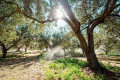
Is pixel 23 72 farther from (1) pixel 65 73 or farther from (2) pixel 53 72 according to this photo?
(1) pixel 65 73

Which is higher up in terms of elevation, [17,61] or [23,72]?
[23,72]

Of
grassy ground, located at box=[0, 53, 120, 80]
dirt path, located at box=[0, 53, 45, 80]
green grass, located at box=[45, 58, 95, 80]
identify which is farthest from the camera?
dirt path, located at box=[0, 53, 45, 80]

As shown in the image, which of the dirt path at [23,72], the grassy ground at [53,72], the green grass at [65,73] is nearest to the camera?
the green grass at [65,73]

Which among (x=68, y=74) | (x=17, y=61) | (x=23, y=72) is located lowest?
(x=17, y=61)

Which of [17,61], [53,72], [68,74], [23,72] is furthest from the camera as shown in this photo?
[17,61]

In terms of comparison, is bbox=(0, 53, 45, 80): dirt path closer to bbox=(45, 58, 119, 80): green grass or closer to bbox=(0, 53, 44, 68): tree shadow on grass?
bbox=(45, 58, 119, 80): green grass

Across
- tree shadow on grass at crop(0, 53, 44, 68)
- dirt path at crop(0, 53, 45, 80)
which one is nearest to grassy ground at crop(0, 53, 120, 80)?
dirt path at crop(0, 53, 45, 80)

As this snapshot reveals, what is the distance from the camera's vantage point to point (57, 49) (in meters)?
22.6

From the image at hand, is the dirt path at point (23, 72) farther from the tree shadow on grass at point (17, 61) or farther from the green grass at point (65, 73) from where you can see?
the tree shadow on grass at point (17, 61)

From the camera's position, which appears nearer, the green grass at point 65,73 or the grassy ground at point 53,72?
the green grass at point 65,73

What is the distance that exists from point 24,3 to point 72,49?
53.7 ft

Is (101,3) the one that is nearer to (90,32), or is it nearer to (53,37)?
(90,32)

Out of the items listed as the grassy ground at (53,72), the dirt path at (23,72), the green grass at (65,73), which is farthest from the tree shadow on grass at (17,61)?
the green grass at (65,73)

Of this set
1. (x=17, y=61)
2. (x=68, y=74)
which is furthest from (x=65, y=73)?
(x=17, y=61)
